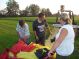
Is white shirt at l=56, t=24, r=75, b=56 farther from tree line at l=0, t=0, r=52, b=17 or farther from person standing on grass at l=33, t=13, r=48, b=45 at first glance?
tree line at l=0, t=0, r=52, b=17

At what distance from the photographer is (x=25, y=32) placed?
11453mm

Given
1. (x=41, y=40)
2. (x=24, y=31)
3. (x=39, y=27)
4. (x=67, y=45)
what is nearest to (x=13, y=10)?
(x=24, y=31)

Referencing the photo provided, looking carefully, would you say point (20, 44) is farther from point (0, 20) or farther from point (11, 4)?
point (11, 4)

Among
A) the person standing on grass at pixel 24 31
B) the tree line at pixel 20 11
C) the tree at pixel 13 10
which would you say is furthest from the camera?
the tree at pixel 13 10

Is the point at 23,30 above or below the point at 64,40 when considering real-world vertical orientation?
below

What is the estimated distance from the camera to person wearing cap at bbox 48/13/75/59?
650 centimetres

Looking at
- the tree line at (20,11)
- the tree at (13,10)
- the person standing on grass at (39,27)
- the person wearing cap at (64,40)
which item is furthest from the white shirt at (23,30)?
the tree at (13,10)

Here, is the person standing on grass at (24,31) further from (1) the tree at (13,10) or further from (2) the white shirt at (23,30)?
(1) the tree at (13,10)

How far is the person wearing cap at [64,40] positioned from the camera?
650 centimetres

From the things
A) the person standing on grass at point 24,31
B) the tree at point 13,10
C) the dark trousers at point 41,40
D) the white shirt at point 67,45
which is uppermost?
the white shirt at point 67,45

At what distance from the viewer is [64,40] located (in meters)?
6.56

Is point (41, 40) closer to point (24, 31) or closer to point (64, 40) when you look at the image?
point (24, 31)

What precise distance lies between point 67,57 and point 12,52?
2407 millimetres

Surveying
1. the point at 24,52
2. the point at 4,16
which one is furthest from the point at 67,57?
the point at 4,16
